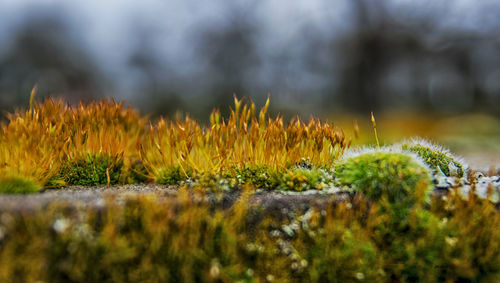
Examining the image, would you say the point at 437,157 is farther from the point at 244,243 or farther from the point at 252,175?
the point at 244,243

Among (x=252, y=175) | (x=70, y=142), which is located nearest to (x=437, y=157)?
(x=252, y=175)

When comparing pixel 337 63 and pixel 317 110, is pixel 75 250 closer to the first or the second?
pixel 317 110

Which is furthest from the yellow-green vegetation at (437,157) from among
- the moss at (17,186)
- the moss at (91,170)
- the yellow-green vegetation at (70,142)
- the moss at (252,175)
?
the moss at (17,186)

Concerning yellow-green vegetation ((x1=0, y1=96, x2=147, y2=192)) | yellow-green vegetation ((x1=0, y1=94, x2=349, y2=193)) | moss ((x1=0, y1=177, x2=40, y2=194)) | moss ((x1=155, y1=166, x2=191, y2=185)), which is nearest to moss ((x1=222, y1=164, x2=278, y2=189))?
yellow-green vegetation ((x1=0, y1=94, x2=349, y2=193))

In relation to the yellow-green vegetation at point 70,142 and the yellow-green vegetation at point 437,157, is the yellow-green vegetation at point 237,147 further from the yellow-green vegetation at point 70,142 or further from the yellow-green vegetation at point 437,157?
the yellow-green vegetation at point 437,157

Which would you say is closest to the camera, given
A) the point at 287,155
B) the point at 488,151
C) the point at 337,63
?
the point at 287,155

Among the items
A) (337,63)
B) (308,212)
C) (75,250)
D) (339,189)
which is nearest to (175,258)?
(75,250)

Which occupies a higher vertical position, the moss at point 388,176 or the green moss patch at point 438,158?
the green moss patch at point 438,158
